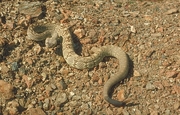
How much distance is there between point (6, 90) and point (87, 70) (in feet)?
5.69

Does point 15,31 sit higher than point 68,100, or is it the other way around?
point 15,31

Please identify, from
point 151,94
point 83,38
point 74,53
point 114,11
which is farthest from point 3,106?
point 114,11

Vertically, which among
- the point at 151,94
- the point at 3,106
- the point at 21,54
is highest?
the point at 21,54

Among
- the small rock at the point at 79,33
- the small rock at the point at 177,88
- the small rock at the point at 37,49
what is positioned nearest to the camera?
the small rock at the point at 177,88

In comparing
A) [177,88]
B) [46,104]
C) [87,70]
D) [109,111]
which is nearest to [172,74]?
[177,88]

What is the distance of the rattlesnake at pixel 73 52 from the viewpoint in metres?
6.75

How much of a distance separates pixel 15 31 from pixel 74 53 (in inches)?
58.7

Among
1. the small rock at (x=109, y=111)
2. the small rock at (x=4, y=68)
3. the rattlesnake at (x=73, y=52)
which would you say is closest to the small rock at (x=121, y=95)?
the rattlesnake at (x=73, y=52)

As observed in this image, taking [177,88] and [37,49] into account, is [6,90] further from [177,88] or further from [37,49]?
[177,88]

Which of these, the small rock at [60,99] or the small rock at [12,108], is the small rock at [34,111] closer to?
the small rock at [12,108]

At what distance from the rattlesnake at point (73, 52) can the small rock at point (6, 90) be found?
1.30 m

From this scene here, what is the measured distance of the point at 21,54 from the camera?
6980 millimetres

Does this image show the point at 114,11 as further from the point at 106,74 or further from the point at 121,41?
the point at 106,74

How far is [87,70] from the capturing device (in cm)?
694
